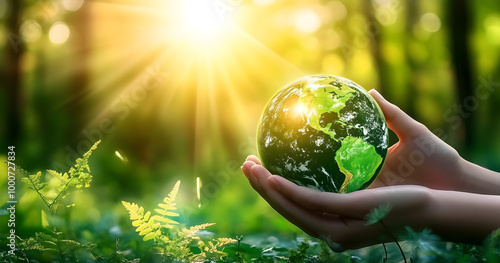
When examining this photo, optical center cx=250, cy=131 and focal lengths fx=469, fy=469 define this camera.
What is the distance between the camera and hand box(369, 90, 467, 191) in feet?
12.8

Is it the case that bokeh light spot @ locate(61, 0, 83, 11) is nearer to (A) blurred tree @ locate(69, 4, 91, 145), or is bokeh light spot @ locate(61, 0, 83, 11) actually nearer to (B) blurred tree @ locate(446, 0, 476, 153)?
(A) blurred tree @ locate(69, 4, 91, 145)

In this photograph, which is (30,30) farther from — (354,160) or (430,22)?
(430,22)

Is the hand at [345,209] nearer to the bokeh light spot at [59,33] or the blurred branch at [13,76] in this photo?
the blurred branch at [13,76]

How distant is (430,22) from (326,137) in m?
14.2

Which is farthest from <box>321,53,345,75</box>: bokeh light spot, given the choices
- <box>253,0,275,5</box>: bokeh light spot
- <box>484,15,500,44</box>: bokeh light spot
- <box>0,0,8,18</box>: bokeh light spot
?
<box>0,0,8,18</box>: bokeh light spot

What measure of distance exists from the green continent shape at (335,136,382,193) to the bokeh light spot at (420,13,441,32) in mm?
13768

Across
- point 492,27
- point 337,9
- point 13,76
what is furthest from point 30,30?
point 492,27

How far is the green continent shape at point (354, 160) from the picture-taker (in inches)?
131

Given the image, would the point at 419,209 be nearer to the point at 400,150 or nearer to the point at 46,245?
the point at 400,150

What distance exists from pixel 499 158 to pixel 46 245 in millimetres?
12097

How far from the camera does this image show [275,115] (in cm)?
353

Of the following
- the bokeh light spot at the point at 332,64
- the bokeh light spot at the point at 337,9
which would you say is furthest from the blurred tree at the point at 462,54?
the bokeh light spot at the point at 332,64

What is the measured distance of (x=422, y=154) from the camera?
3939 millimetres

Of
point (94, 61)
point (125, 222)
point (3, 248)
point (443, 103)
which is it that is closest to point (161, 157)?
point (94, 61)
